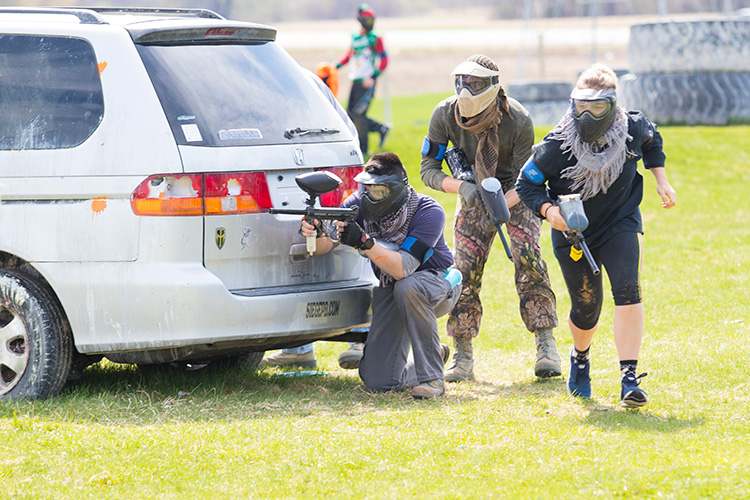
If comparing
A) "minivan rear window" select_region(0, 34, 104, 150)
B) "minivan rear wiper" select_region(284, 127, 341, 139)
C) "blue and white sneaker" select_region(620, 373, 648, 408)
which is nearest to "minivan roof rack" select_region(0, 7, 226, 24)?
"minivan rear window" select_region(0, 34, 104, 150)

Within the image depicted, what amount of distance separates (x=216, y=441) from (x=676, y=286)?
541cm

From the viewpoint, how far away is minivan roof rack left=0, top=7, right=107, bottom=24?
229 inches

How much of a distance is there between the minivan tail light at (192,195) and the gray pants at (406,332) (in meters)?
1.04

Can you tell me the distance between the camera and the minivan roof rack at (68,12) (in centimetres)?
580

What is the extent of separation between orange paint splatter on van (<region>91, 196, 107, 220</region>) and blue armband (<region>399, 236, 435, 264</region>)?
5.34 ft

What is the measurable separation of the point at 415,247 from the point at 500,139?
3.37 ft

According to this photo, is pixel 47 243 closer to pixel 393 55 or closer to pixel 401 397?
pixel 401 397

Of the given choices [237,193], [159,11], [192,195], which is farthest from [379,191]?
[159,11]

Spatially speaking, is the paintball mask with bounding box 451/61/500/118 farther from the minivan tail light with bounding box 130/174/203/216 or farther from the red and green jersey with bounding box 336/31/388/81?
the red and green jersey with bounding box 336/31/388/81

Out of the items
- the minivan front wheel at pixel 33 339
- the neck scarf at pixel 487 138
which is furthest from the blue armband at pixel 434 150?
the minivan front wheel at pixel 33 339

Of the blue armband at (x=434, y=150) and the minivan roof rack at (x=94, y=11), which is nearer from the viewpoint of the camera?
the minivan roof rack at (x=94, y=11)

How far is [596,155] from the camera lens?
5613 mm

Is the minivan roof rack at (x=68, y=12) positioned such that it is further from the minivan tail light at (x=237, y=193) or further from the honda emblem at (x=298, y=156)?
the honda emblem at (x=298, y=156)

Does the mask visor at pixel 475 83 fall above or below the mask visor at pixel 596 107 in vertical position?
above
